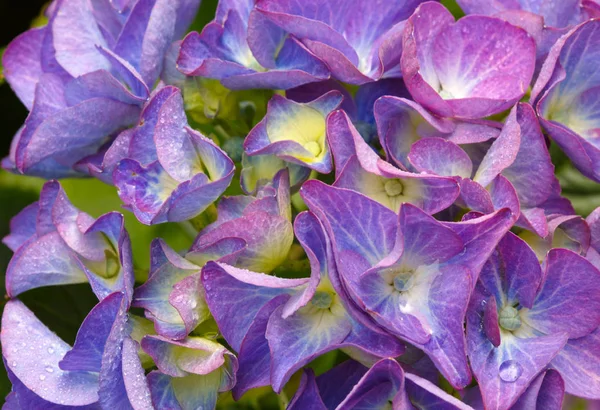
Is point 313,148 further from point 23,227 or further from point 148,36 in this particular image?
point 23,227

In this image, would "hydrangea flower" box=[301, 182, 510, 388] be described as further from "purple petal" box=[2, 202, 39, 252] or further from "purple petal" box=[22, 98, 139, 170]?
"purple petal" box=[2, 202, 39, 252]

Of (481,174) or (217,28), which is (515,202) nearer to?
(481,174)

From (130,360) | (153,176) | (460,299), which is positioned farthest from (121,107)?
(460,299)

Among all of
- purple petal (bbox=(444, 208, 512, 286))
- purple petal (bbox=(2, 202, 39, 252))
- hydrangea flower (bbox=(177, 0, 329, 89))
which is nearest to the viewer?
purple petal (bbox=(444, 208, 512, 286))

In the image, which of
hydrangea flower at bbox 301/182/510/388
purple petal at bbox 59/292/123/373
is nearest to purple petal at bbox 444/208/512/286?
hydrangea flower at bbox 301/182/510/388

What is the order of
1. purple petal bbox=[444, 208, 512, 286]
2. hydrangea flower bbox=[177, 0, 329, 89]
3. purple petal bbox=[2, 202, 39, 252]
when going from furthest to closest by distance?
purple petal bbox=[2, 202, 39, 252], hydrangea flower bbox=[177, 0, 329, 89], purple petal bbox=[444, 208, 512, 286]

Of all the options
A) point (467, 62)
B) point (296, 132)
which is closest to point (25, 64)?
point (296, 132)

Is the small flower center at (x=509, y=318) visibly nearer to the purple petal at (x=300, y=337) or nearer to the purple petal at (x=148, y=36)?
the purple petal at (x=300, y=337)
